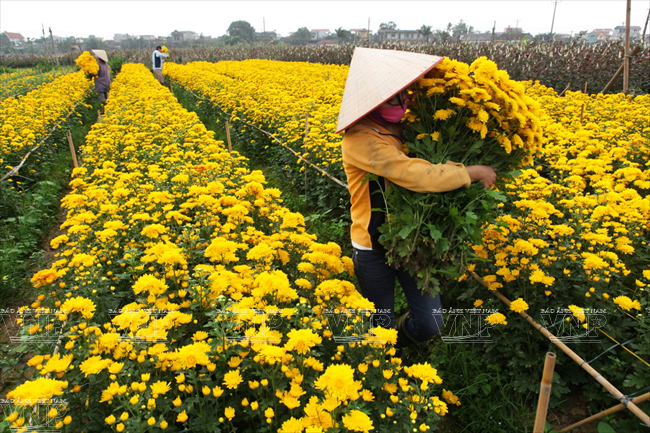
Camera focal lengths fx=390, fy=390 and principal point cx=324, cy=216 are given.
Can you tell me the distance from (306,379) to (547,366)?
1087 millimetres

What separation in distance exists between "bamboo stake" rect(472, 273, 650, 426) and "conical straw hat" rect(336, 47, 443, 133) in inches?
67.4

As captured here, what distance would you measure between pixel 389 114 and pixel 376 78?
8.6 inches

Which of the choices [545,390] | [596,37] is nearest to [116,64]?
[545,390]

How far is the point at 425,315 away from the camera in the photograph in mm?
2740

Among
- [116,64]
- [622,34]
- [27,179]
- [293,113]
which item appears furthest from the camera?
[622,34]

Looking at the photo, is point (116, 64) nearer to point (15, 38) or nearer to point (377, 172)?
point (377, 172)

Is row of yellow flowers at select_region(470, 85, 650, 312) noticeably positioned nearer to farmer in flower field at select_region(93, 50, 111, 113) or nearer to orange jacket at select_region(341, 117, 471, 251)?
orange jacket at select_region(341, 117, 471, 251)

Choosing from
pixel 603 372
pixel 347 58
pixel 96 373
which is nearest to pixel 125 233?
pixel 96 373

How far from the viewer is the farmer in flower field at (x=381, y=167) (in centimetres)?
213

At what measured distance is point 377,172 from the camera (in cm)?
220

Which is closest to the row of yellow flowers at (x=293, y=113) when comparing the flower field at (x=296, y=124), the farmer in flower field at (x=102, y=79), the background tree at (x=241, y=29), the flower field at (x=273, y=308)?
the flower field at (x=296, y=124)

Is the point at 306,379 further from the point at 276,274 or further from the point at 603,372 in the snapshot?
the point at 603,372

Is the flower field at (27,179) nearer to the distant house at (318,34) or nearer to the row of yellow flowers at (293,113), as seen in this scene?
the row of yellow flowers at (293,113)

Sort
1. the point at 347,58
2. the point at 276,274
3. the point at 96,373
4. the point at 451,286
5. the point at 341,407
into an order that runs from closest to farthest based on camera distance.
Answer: the point at 341,407 < the point at 96,373 < the point at 276,274 < the point at 451,286 < the point at 347,58
